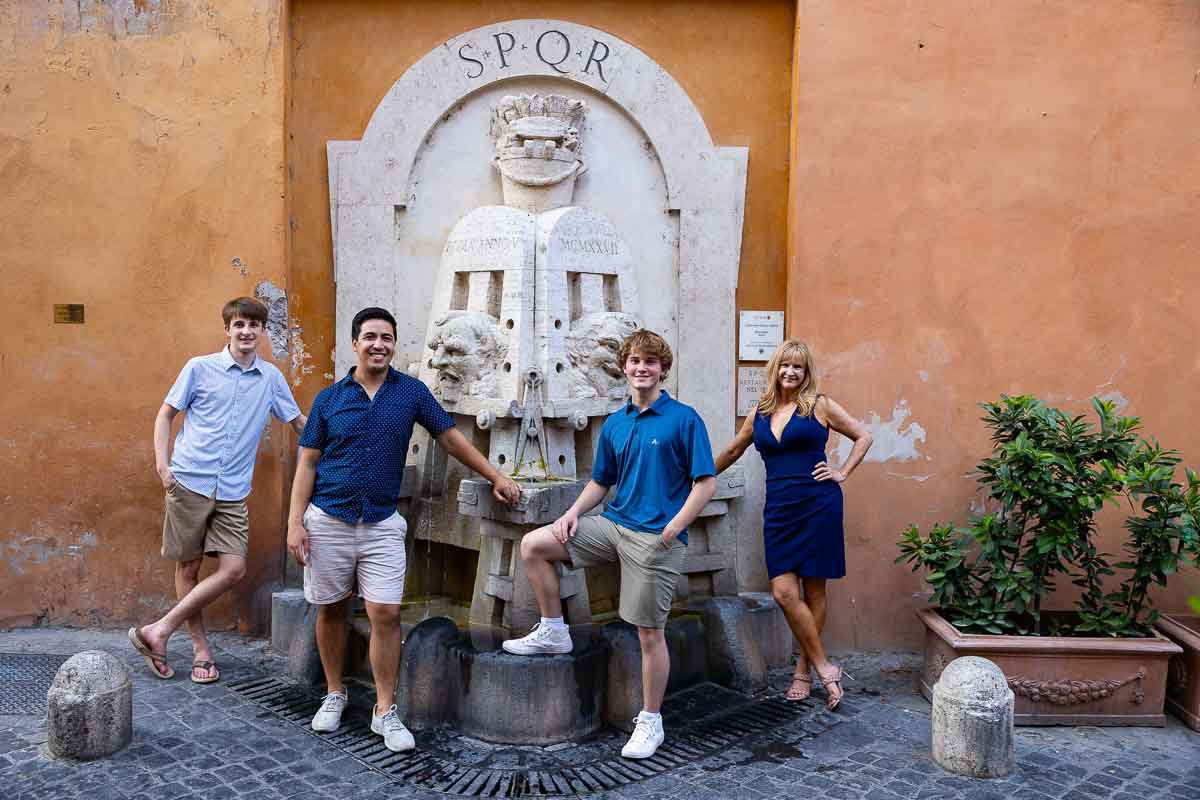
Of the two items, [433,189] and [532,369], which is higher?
[433,189]

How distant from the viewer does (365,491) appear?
4.08 meters

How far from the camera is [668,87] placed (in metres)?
5.73

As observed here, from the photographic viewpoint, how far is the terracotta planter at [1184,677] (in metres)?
4.69

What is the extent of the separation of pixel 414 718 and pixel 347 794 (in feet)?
2.25

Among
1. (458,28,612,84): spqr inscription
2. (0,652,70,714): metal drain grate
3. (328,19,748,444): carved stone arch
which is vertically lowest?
(0,652,70,714): metal drain grate

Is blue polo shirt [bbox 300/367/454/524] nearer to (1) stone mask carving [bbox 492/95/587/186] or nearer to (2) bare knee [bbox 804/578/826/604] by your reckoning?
Answer: (1) stone mask carving [bbox 492/95/587/186]

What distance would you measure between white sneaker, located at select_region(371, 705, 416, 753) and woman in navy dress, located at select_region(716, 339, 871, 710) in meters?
1.83

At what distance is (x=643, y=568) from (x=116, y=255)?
12.2 ft

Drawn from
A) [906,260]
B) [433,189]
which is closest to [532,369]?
[433,189]

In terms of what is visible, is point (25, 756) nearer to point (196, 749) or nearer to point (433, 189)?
point (196, 749)

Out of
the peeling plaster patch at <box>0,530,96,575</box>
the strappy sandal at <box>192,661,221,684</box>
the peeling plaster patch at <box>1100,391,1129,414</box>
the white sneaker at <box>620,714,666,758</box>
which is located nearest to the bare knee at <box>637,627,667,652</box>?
the white sneaker at <box>620,714,666,758</box>

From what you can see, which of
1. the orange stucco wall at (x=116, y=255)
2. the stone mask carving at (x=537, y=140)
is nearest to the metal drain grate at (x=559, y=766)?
the orange stucco wall at (x=116, y=255)

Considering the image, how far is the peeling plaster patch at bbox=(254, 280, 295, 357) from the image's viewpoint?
5637 millimetres

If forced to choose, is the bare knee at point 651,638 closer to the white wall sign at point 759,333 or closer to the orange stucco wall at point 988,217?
the orange stucco wall at point 988,217
